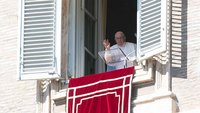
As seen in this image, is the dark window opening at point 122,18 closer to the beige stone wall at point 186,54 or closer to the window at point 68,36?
the window at point 68,36

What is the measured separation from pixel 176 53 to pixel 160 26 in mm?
432

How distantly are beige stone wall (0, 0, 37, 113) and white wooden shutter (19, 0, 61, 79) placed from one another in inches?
13.6

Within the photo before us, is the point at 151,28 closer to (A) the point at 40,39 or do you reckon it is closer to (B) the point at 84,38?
(B) the point at 84,38

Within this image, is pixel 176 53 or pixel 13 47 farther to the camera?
pixel 13 47

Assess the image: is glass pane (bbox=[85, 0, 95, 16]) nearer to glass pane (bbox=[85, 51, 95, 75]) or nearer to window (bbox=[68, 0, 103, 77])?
window (bbox=[68, 0, 103, 77])

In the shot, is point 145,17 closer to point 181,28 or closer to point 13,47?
point 181,28

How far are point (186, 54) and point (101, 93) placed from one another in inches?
53.8

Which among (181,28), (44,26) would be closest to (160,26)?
(181,28)

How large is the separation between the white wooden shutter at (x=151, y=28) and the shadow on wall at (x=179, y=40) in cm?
21

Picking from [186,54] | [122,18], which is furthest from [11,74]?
[186,54]

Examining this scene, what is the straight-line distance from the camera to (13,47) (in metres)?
25.4

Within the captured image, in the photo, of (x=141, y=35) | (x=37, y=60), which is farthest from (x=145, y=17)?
(x=37, y=60)

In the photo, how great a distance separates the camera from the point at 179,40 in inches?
934

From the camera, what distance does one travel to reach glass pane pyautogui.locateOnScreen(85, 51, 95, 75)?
25.3 metres
